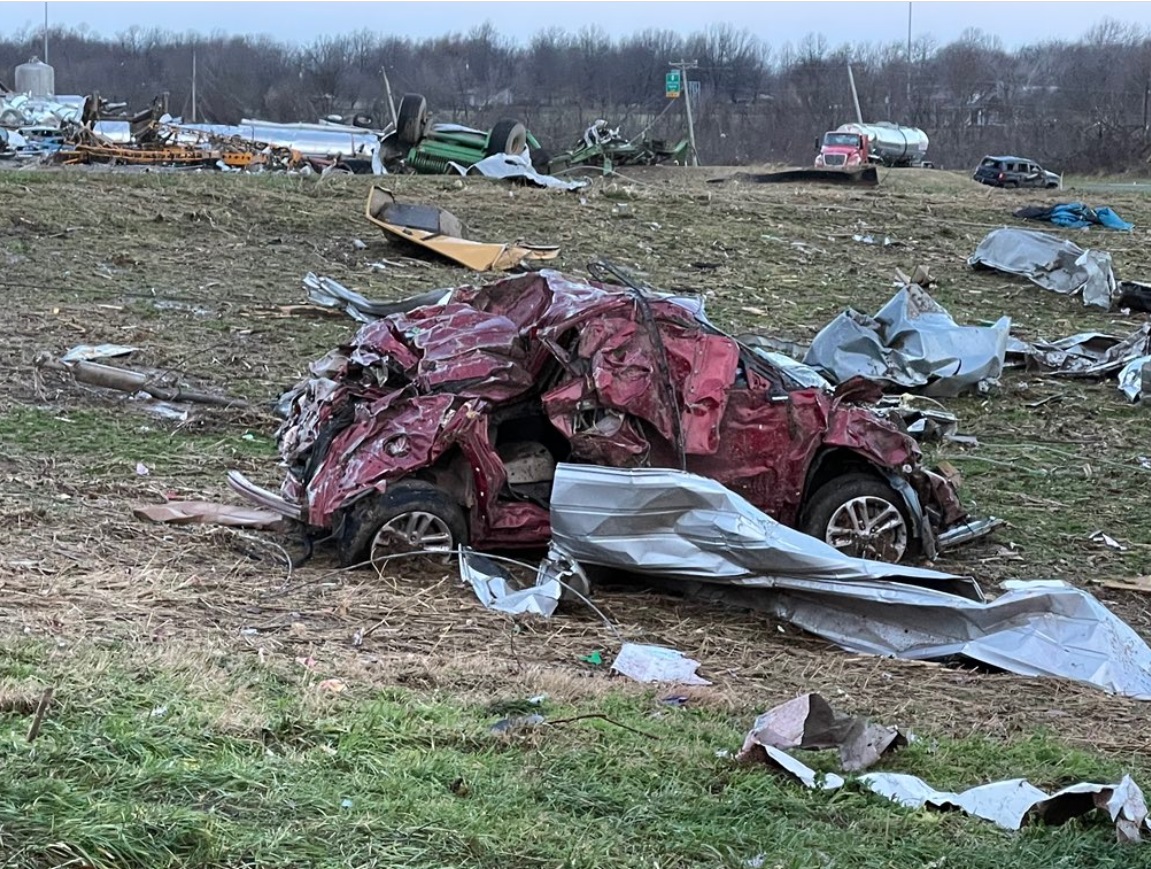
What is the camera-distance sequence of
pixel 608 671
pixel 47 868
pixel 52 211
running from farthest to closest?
pixel 52 211
pixel 608 671
pixel 47 868

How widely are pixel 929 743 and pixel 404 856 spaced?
234 cm

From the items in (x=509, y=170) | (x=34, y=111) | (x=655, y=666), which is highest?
(x=34, y=111)

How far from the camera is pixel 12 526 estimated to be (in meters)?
7.59

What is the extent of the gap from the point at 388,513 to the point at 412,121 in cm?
2506

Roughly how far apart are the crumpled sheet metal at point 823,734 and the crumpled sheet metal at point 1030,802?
24 cm

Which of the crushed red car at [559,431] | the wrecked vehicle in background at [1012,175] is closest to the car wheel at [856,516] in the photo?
the crushed red car at [559,431]

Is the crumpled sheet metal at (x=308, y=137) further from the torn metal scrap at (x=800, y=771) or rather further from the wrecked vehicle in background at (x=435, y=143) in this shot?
the torn metal scrap at (x=800, y=771)

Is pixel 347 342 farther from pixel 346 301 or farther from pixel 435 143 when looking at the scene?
pixel 435 143

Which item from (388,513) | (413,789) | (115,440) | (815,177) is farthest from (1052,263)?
(413,789)

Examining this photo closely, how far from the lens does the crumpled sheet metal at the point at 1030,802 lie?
414 centimetres

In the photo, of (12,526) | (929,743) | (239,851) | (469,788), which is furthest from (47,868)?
(12,526)

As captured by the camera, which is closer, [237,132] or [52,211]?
[52,211]

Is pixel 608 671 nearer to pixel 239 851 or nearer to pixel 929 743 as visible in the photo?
pixel 929 743

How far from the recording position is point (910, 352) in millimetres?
14305
